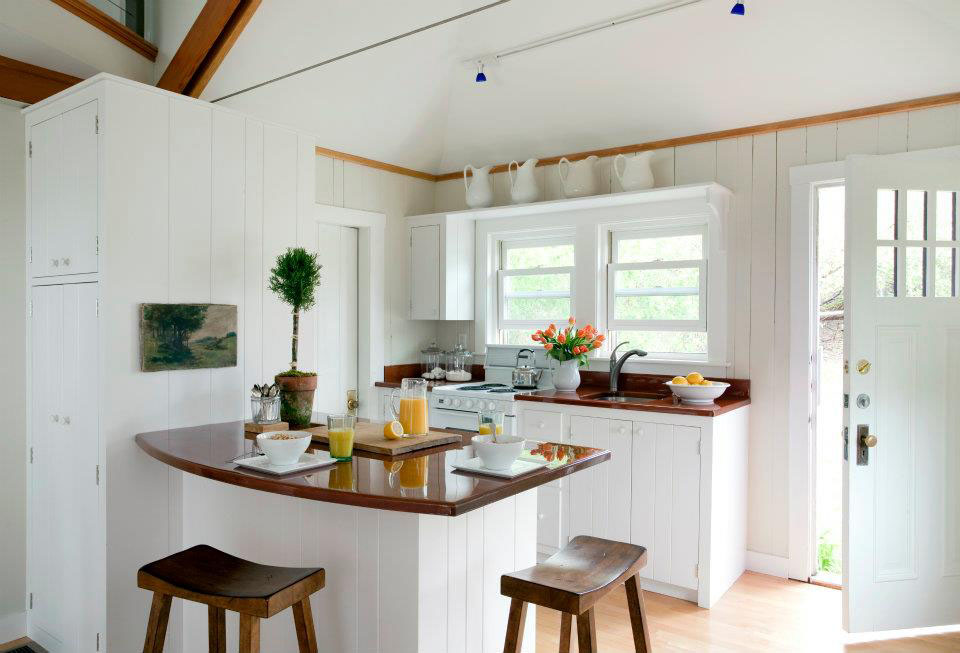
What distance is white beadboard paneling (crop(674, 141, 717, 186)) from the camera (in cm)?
405

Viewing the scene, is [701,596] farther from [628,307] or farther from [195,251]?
[195,251]

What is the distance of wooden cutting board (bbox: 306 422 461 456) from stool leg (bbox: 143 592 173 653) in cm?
70

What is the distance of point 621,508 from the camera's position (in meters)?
3.62

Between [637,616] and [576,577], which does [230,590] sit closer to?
[576,577]

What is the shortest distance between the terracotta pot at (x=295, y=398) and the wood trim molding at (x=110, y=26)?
1.90 meters

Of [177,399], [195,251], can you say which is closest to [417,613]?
[177,399]

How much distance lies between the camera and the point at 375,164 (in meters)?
4.82

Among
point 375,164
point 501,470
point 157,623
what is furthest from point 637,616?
point 375,164

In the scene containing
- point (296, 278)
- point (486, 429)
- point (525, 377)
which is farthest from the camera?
point (525, 377)

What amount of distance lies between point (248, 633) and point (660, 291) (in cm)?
318

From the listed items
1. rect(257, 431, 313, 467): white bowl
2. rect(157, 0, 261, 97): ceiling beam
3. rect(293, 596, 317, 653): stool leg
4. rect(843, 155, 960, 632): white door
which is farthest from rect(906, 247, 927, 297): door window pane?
rect(157, 0, 261, 97): ceiling beam

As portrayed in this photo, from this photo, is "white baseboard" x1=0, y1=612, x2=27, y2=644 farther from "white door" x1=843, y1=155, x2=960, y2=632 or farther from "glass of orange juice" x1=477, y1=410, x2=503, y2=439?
"white door" x1=843, y1=155, x2=960, y2=632

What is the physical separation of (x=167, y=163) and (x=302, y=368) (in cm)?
106

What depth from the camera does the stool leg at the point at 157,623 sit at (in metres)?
2.00
